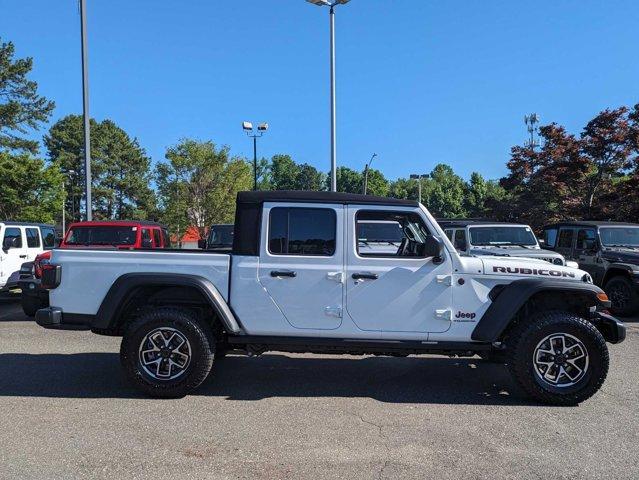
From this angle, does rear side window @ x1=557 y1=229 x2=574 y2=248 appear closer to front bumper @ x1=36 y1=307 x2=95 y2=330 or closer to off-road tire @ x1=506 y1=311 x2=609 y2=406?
off-road tire @ x1=506 y1=311 x2=609 y2=406

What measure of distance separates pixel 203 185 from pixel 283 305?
2999cm

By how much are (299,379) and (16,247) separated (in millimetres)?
8659

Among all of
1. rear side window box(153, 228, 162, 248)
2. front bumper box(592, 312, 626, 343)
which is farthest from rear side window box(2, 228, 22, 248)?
front bumper box(592, 312, 626, 343)

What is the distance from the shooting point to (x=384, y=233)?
5.72 m

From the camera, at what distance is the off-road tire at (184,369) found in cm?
512

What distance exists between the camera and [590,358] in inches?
199

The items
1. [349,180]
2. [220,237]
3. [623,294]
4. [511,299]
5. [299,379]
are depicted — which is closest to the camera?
[511,299]

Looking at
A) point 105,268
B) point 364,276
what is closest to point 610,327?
point 364,276

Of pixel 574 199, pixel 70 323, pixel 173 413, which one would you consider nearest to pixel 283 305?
pixel 173 413

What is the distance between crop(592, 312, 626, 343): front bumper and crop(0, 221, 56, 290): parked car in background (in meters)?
10.8

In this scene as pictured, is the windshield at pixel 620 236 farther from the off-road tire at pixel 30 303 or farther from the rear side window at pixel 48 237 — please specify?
the rear side window at pixel 48 237

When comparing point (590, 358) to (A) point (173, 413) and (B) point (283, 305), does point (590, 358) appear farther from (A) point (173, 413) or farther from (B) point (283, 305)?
(A) point (173, 413)

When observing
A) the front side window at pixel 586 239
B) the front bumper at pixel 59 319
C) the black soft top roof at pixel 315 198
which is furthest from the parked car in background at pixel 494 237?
the front bumper at pixel 59 319

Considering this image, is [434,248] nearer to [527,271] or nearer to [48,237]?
[527,271]
